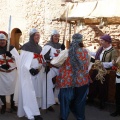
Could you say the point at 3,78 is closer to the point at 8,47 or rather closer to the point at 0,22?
the point at 8,47

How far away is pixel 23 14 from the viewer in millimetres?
12594

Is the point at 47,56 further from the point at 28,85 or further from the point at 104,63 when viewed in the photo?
the point at 104,63

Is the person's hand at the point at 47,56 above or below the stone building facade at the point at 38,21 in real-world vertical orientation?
below

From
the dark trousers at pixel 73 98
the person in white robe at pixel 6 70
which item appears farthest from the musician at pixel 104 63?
the person in white robe at pixel 6 70

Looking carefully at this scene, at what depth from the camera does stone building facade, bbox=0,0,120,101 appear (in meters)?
10.2

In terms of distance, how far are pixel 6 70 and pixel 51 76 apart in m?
1.07

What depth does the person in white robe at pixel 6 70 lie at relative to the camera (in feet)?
20.0

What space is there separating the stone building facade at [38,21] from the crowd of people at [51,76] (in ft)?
11.1

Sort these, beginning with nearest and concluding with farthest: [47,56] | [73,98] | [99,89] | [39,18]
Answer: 1. [73,98]
2. [47,56]
3. [99,89]
4. [39,18]

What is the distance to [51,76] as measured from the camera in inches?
253

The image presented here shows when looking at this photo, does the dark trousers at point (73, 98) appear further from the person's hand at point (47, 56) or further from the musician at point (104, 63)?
the musician at point (104, 63)

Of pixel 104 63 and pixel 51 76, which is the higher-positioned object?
pixel 104 63

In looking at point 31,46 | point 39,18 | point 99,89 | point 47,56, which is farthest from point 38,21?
point 31,46

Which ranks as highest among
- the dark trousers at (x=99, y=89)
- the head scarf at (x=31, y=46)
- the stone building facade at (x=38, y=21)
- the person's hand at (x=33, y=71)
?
the stone building facade at (x=38, y=21)
